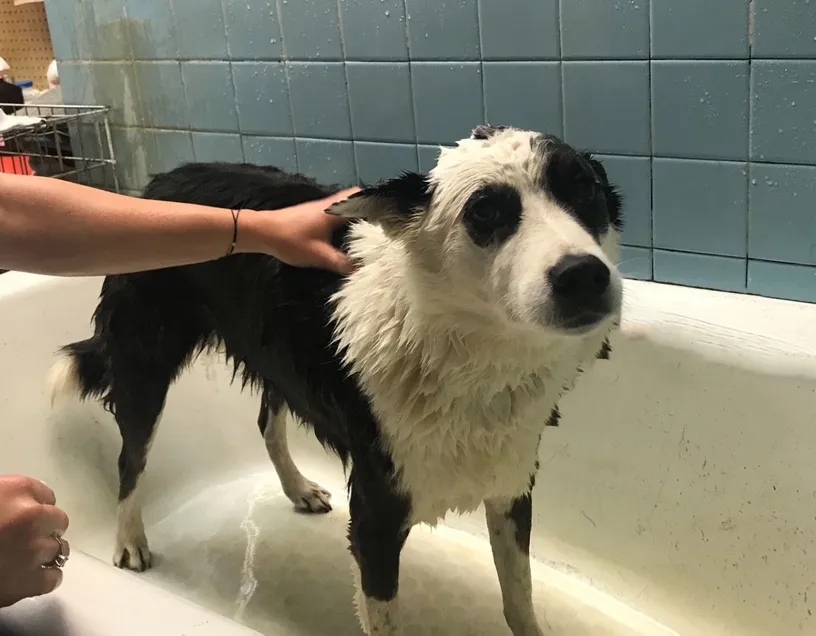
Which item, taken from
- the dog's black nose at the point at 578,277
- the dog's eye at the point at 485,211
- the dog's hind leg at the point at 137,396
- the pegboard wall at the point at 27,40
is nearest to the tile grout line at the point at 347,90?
the dog's hind leg at the point at 137,396

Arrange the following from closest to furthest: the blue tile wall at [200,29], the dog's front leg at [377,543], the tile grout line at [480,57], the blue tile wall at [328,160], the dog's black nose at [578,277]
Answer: the dog's black nose at [578,277] < the dog's front leg at [377,543] < the tile grout line at [480,57] < the blue tile wall at [328,160] < the blue tile wall at [200,29]

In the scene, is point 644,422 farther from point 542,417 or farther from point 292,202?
point 292,202

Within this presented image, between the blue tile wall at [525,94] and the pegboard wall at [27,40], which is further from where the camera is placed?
the pegboard wall at [27,40]

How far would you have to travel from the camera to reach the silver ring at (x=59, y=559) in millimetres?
800

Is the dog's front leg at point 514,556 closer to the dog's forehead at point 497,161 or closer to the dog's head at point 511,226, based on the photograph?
the dog's head at point 511,226

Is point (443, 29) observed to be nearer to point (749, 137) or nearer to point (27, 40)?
point (749, 137)

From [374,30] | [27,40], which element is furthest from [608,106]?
[27,40]

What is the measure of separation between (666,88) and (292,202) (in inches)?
27.1

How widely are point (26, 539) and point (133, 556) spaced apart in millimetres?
924

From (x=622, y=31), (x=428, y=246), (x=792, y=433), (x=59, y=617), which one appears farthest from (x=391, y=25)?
(x=59, y=617)

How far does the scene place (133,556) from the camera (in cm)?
163

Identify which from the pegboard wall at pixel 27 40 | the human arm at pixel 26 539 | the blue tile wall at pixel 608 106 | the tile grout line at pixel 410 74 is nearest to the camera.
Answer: the human arm at pixel 26 539

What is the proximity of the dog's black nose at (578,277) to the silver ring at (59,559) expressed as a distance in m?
0.56

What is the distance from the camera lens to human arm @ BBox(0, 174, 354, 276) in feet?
3.41
